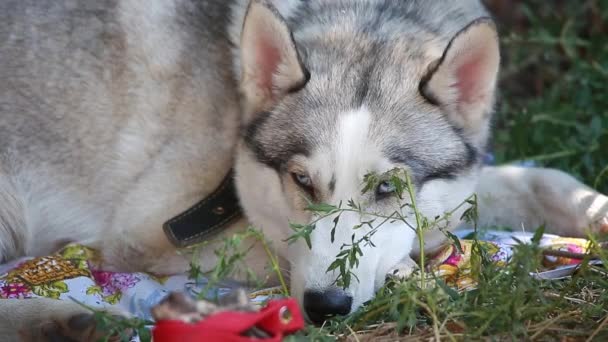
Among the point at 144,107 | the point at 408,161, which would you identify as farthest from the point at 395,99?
the point at 144,107

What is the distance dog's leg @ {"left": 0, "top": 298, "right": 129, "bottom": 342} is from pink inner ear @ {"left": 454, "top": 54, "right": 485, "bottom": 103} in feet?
4.49

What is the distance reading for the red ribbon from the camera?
1938 mm

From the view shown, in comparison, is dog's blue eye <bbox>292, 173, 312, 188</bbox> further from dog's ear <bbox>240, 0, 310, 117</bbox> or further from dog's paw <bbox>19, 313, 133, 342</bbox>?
dog's paw <bbox>19, 313, 133, 342</bbox>

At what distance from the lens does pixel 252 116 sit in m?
2.97

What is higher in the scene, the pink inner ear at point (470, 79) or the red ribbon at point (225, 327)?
the pink inner ear at point (470, 79)

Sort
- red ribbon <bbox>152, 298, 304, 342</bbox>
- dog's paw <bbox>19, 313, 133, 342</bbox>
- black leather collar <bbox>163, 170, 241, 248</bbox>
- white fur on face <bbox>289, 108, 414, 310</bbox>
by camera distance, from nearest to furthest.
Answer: red ribbon <bbox>152, 298, 304, 342</bbox>, dog's paw <bbox>19, 313, 133, 342</bbox>, white fur on face <bbox>289, 108, 414, 310</bbox>, black leather collar <bbox>163, 170, 241, 248</bbox>

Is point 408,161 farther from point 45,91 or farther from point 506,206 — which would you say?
→ point 45,91

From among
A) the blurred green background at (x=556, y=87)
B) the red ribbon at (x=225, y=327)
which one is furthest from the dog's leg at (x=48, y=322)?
the blurred green background at (x=556, y=87)

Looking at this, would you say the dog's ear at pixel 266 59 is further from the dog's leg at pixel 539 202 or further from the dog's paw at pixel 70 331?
the dog's leg at pixel 539 202

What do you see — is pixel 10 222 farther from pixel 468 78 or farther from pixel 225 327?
pixel 468 78

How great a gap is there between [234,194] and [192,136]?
11.0 inches

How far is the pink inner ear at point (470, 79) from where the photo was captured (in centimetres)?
276

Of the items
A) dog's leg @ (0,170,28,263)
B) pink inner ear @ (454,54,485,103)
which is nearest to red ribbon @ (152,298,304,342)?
pink inner ear @ (454,54,485,103)

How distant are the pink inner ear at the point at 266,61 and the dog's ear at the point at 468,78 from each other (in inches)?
20.6
